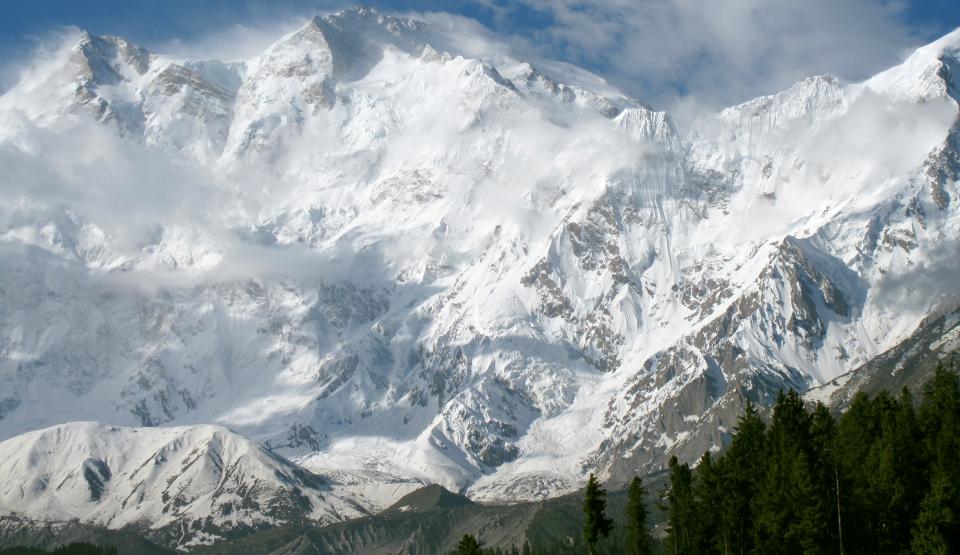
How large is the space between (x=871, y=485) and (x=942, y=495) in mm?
9689

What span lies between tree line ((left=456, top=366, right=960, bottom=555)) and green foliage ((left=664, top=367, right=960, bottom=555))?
99 millimetres

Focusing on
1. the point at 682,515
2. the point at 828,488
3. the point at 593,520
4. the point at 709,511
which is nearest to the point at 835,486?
the point at 828,488

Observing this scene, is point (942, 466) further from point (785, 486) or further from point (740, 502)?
point (740, 502)

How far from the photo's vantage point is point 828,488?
382ft

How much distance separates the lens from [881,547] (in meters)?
118

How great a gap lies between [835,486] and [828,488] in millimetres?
956

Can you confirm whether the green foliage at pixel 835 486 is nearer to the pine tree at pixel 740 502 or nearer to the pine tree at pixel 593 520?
the pine tree at pixel 740 502

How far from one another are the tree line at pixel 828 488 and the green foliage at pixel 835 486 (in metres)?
0.10

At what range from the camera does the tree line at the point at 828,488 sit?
114 m

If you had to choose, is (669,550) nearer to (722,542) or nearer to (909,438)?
(722,542)

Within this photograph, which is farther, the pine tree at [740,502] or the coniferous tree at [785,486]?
the pine tree at [740,502]

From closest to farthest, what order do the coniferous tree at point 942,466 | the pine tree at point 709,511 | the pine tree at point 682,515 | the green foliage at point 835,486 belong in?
the coniferous tree at point 942,466 → the green foliage at point 835,486 → the pine tree at point 709,511 → the pine tree at point 682,515

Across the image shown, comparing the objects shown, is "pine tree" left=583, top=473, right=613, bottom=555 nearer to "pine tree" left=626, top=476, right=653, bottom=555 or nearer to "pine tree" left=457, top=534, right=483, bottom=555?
"pine tree" left=626, top=476, right=653, bottom=555

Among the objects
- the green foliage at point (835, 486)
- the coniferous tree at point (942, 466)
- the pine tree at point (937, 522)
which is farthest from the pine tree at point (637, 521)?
the pine tree at point (937, 522)
